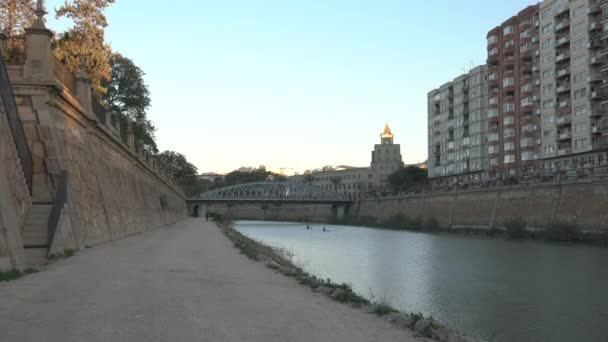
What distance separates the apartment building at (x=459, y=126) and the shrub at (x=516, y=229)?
44875mm

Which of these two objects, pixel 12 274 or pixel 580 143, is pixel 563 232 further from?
pixel 12 274

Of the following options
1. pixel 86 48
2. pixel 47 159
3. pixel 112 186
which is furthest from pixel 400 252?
pixel 47 159

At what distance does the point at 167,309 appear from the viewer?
976 centimetres

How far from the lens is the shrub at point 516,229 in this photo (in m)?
51.3

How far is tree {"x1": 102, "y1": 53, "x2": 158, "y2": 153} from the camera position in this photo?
5762 cm

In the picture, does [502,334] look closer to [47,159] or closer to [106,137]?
[47,159]

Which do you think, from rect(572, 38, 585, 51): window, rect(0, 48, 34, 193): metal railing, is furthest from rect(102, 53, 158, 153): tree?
rect(572, 38, 585, 51): window

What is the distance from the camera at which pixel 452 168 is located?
349ft

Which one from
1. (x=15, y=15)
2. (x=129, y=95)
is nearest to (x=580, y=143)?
(x=129, y=95)

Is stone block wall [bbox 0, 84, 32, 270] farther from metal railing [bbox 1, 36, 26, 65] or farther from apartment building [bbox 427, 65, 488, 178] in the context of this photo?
apartment building [bbox 427, 65, 488, 178]

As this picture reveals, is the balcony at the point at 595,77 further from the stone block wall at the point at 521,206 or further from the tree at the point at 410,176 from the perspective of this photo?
the tree at the point at 410,176

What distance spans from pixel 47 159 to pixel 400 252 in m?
28.3

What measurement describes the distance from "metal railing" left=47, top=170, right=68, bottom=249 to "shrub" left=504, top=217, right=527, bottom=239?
42584 millimetres

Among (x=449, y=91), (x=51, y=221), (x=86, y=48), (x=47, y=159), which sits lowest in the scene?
(x=51, y=221)
